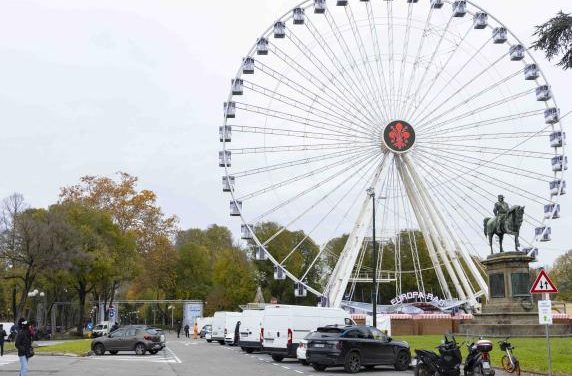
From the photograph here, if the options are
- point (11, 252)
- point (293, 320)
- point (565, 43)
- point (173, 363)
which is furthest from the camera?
point (11, 252)

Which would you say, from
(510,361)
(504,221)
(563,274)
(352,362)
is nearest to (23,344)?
(352,362)

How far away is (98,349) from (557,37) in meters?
25.5

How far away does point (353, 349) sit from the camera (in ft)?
77.0

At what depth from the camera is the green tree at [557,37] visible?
18.6 metres

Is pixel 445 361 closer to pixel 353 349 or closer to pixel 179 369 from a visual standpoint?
pixel 353 349

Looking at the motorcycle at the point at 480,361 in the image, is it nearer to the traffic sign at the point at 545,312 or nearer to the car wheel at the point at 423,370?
the car wheel at the point at 423,370

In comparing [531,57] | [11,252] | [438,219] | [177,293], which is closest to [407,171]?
[438,219]

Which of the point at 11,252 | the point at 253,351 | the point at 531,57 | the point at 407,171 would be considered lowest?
the point at 253,351

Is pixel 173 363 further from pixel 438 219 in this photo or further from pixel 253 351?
pixel 438 219

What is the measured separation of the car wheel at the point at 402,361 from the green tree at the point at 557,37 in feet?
36.1

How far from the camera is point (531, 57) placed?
47000 mm

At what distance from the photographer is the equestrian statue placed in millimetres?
38719

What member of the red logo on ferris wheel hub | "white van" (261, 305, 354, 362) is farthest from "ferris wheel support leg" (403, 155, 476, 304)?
"white van" (261, 305, 354, 362)

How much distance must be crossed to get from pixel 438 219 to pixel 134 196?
35.8 metres
